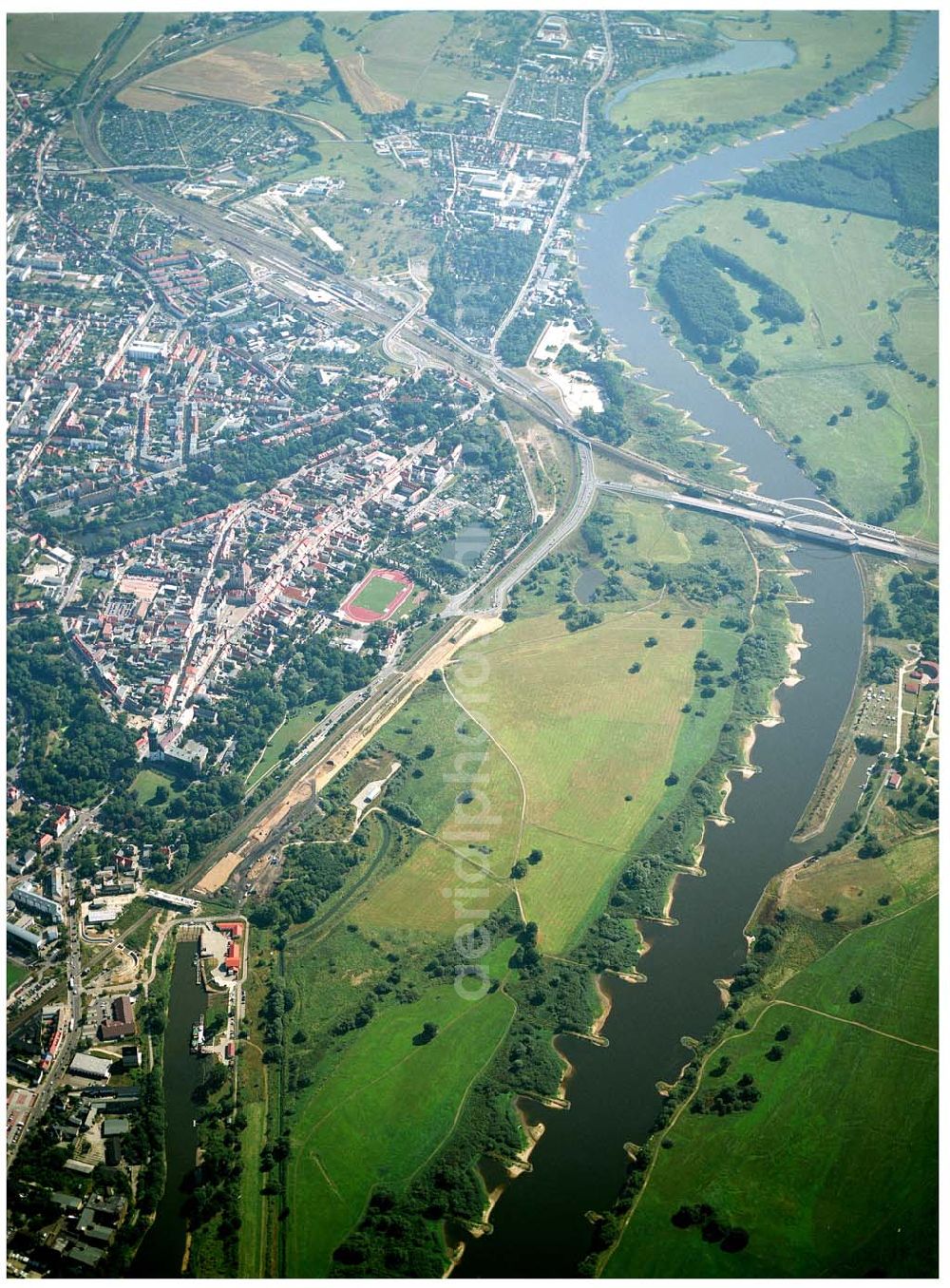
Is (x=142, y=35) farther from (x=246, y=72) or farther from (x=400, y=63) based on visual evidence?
(x=400, y=63)

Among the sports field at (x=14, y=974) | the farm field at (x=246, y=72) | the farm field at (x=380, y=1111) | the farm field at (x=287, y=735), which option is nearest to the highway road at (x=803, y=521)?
the farm field at (x=287, y=735)

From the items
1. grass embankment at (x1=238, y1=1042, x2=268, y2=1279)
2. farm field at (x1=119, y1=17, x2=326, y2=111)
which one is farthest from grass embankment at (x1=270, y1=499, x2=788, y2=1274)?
farm field at (x1=119, y1=17, x2=326, y2=111)

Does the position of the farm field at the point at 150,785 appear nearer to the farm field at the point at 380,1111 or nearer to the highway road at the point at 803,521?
the farm field at the point at 380,1111

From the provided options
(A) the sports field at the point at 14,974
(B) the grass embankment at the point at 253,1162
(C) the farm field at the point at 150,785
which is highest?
(C) the farm field at the point at 150,785

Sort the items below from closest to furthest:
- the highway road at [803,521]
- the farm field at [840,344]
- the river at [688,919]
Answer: the river at [688,919], the highway road at [803,521], the farm field at [840,344]

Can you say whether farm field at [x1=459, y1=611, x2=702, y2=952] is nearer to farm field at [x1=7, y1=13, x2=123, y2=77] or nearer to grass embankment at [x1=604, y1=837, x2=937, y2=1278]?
grass embankment at [x1=604, y1=837, x2=937, y2=1278]

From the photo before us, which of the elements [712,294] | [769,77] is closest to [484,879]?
[712,294]
